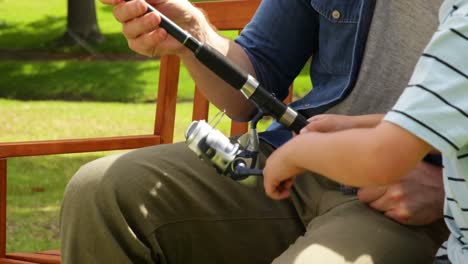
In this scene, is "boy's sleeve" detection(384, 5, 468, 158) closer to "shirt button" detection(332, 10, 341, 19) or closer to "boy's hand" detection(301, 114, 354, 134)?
"boy's hand" detection(301, 114, 354, 134)

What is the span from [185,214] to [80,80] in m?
9.78

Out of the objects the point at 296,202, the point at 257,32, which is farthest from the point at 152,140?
the point at 296,202

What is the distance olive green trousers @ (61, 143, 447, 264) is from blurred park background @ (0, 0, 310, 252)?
3899mm

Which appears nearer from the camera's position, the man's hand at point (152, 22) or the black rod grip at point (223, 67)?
the black rod grip at point (223, 67)

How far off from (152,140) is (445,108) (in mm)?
1750

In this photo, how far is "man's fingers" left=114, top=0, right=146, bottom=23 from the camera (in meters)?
2.09

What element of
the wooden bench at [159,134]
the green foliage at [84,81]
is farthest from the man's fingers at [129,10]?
the green foliage at [84,81]

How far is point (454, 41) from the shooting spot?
1.45 metres

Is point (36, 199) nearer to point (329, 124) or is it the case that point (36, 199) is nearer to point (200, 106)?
point (200, 106)

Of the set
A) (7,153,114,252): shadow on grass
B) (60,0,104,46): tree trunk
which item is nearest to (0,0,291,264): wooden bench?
(7,153,114,252): shadow on grass

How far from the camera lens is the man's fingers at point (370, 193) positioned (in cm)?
193

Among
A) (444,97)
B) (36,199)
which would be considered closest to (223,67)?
(444,97)

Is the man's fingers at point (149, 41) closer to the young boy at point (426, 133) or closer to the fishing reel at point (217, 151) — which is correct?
the fishing reel at point (217, 151)

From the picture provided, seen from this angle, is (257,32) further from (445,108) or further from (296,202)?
(445,108)
